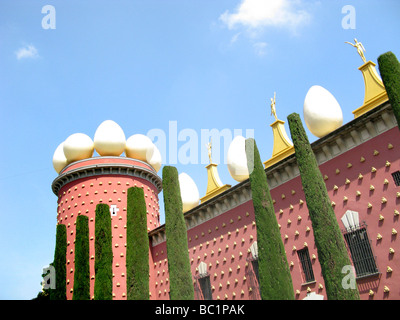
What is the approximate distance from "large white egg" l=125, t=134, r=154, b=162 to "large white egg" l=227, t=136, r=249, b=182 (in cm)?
841

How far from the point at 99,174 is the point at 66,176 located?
2.34m

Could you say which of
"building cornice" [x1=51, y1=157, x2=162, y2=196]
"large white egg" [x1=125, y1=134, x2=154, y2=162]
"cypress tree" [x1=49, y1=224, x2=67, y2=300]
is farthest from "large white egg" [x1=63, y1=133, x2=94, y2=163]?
"cypress tree" [x1=49, y1=224, x2=67, y2=300]

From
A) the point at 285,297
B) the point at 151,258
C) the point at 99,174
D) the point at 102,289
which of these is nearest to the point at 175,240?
the point at 102,289

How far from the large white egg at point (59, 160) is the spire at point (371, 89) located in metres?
20.1

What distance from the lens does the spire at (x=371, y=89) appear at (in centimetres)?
1622

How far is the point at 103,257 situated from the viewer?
695 inches

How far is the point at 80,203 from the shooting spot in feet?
83.3

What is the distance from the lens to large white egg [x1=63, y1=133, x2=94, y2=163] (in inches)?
1051

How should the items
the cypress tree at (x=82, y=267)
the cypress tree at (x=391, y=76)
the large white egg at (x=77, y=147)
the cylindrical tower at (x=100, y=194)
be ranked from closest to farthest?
the cypress tree at (x=391, y=76)
the cypress tree at (x=82, y=267)
the cylindrical tower at (x=100, y=194)
the large white egg at (x=77, y=147)

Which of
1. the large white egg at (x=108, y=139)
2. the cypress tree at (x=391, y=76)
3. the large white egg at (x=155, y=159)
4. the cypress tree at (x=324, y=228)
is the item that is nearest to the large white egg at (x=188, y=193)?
the large white egg at (x=155, y=159)

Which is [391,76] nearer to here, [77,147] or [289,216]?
[289,216]

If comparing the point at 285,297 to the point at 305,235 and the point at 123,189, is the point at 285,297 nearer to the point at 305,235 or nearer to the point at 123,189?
the point at 305,235

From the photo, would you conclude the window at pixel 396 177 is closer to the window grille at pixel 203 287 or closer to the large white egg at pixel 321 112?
the large white egg at pixel 321 112

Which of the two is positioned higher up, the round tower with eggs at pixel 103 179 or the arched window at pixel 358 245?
the round tower with eggs at pixel 103 179
